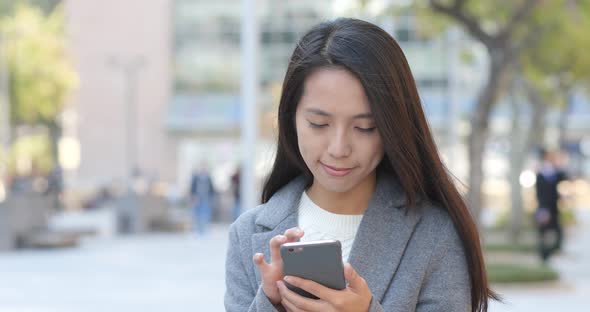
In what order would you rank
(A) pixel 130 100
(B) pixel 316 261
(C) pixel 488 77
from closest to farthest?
(B) pixel 316 261, (C) pixel 488 77, (A) pixel 130 100

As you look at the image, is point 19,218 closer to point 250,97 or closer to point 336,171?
point 250,97

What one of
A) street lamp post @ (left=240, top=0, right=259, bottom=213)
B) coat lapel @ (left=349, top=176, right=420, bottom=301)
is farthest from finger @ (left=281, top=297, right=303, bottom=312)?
street lamp post @ (left=240, top=0, right=259, bottom=213)

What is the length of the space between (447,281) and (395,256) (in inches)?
5.0

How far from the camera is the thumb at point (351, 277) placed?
2.32 meters

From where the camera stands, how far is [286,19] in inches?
2325

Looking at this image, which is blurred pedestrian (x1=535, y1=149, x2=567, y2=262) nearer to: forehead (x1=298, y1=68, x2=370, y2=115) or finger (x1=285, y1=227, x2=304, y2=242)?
forehead (x1=298, y1=68, x2=370, y2=115)

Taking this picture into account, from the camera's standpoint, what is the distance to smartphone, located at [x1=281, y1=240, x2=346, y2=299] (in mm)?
2277

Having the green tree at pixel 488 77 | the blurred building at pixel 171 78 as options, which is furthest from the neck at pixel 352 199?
the blurred building at pixel 171 78

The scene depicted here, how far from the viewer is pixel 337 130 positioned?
2518 mm

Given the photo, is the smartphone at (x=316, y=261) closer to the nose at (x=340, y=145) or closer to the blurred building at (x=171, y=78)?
the nose at (x=340, y=145)

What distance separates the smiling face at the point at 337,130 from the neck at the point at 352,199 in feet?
0.35

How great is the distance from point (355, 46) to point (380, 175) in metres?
0.35

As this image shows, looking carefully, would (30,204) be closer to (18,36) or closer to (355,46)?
(355,46)

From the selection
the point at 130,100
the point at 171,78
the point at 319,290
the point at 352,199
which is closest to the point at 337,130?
the point at 352,199
